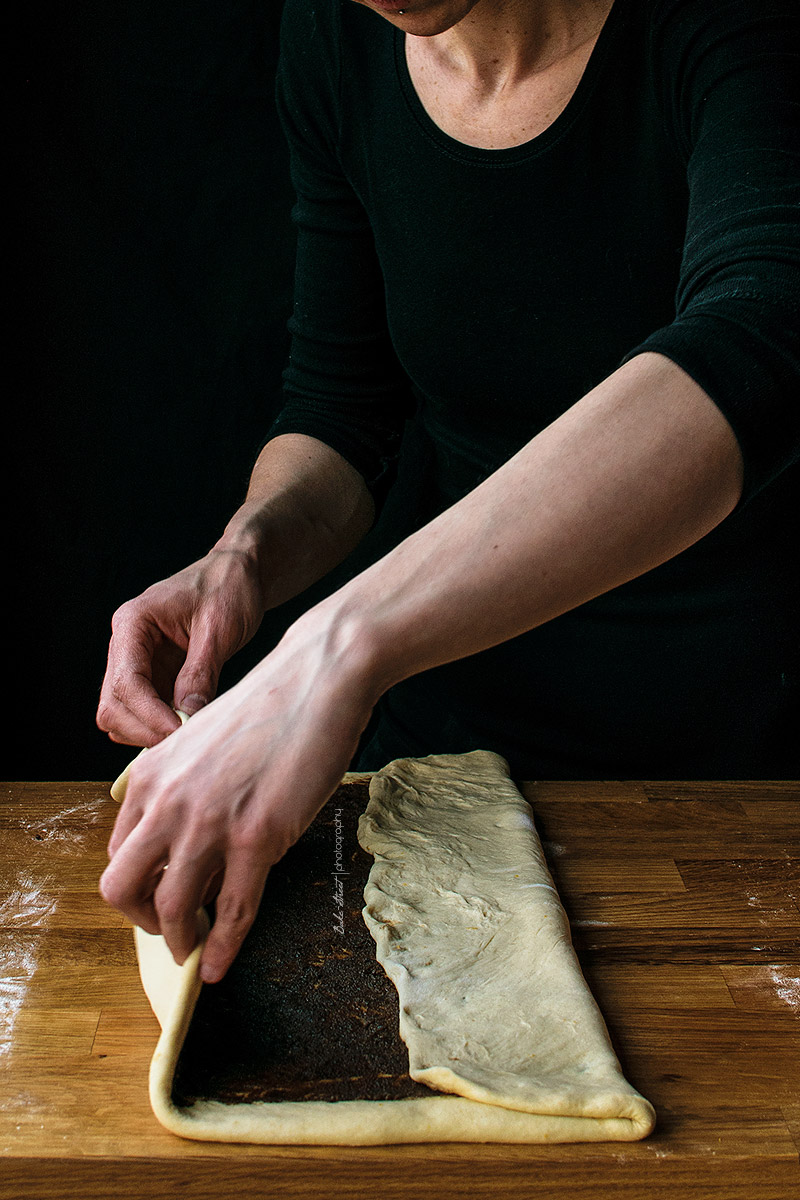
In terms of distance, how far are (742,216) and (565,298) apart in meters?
0.36

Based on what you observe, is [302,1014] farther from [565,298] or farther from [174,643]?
[565,298]

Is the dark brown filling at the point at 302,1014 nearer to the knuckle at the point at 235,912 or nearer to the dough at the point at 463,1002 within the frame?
the dough at the point at 463,1002

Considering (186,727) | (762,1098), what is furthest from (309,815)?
(762,1098)

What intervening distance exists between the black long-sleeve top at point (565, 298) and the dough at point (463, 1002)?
213 millimetres

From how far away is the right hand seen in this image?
101 cm

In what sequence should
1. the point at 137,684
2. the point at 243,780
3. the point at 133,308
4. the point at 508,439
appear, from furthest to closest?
the point at 133,308
the point at 508,439
the point at 137,684
the point at 243,780

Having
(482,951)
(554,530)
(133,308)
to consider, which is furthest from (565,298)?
(133,308)

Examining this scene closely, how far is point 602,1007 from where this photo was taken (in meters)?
0.88

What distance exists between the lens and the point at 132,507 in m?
1.96

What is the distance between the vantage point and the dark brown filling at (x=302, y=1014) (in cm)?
78

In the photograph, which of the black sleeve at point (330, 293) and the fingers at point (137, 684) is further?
the black sleeve at point (330, 293)

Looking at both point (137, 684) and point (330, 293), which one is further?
point (330, 293)

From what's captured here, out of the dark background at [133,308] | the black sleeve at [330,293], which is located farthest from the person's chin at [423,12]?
the dark background at [133,308]

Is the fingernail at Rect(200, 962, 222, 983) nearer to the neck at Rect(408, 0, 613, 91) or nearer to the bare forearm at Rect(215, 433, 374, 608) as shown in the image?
the bare forearm at Rect(215, 433, 374, 608)
